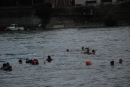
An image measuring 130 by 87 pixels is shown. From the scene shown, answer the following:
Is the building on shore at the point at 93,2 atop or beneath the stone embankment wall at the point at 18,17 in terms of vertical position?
atop

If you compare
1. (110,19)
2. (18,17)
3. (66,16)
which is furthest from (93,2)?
(18,17)

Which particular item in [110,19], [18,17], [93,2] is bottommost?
[110,19]

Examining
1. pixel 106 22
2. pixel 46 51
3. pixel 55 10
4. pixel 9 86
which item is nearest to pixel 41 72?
pixel 9 86

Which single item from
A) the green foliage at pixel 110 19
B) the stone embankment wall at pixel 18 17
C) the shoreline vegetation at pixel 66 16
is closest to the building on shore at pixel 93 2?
the shoreline vegetation at pixel 66 16

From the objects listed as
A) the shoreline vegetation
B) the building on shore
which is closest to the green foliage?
the shoreline vegetation

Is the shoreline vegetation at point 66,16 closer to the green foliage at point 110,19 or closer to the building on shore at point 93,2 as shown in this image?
the green foliage at point 110,19

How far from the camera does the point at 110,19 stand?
371ft

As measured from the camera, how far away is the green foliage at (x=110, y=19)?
113 m

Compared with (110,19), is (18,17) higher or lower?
higher

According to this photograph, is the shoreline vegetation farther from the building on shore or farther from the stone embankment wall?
the building on shore

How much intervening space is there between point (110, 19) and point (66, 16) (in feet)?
42.2

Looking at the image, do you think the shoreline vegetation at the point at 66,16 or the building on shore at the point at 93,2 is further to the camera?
the building on shore at the point at 93,2

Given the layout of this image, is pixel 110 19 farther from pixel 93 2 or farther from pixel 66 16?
pixel 93 2

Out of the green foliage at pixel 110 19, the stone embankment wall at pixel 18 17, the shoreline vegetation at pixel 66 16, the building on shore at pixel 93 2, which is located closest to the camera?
the green foliage at pixel 110 19
